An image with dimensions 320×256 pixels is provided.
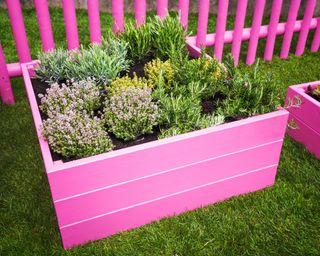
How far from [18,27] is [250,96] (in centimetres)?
232

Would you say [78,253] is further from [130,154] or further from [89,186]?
[130,154]

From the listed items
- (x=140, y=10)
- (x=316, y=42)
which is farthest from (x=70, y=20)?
(x=316, y=42)

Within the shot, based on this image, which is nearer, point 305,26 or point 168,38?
point 168,38

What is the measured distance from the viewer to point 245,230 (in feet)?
8.55

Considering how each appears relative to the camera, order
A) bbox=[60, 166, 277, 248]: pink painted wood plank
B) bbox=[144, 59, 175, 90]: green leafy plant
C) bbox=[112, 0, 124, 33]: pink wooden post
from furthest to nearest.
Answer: bbox=[112, 0, 124, 33]: pink wooden post < bbox=[144, 59, 175, 90]: green leafy plant < bbox=[60, 166, 277, 248]: pink painted wood plank

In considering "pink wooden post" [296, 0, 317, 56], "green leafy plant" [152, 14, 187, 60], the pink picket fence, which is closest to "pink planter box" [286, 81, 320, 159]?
the pink picket fence

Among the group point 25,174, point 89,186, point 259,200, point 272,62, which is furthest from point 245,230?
point 272,62

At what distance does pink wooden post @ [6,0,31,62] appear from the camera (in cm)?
357

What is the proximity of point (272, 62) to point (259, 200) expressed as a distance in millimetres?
2565

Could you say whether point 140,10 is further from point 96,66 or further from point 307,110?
point 307,110

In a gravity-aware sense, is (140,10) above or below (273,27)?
above

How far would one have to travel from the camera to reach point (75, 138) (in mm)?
2359

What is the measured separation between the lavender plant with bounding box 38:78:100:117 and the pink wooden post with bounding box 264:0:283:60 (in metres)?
2.74

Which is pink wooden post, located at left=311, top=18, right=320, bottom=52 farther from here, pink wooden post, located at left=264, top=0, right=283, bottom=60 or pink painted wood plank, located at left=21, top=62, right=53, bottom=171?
pink painted wood plank, located at left=21, top=62, right=53, bottom=171
